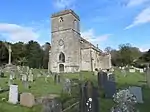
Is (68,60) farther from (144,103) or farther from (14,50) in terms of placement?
(144,103)

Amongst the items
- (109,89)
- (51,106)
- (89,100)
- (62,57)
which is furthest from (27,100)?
(62,57)

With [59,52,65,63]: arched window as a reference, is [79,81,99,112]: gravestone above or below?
below

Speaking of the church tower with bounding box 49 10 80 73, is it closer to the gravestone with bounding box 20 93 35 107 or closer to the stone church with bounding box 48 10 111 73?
the stone church with bounding box 48 10 111 73

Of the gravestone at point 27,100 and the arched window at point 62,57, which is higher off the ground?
the arched window at point 62,57

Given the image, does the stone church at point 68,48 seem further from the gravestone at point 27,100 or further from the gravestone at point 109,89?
the gravestone at point 27,100

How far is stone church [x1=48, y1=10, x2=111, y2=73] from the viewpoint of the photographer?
54719mm

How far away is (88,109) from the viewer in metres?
6.80

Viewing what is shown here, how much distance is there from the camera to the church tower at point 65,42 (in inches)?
2147

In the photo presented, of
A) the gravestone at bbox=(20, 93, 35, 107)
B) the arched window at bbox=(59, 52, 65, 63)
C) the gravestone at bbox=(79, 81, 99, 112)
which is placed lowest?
the gravestone at bbox=(20, 93, 35, 107)

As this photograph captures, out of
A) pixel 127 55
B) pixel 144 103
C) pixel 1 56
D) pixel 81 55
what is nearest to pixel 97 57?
pixel 81 55

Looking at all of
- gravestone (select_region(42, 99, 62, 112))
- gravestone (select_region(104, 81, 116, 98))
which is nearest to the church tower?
gravestone (select_region(104, 81, 116, 98))

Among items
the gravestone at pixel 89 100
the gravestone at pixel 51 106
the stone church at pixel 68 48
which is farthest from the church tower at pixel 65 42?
the gravestone at pixel 89 100

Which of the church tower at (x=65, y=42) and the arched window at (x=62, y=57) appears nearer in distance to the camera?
the church tower at (x=65, y=42)

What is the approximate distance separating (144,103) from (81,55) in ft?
147
